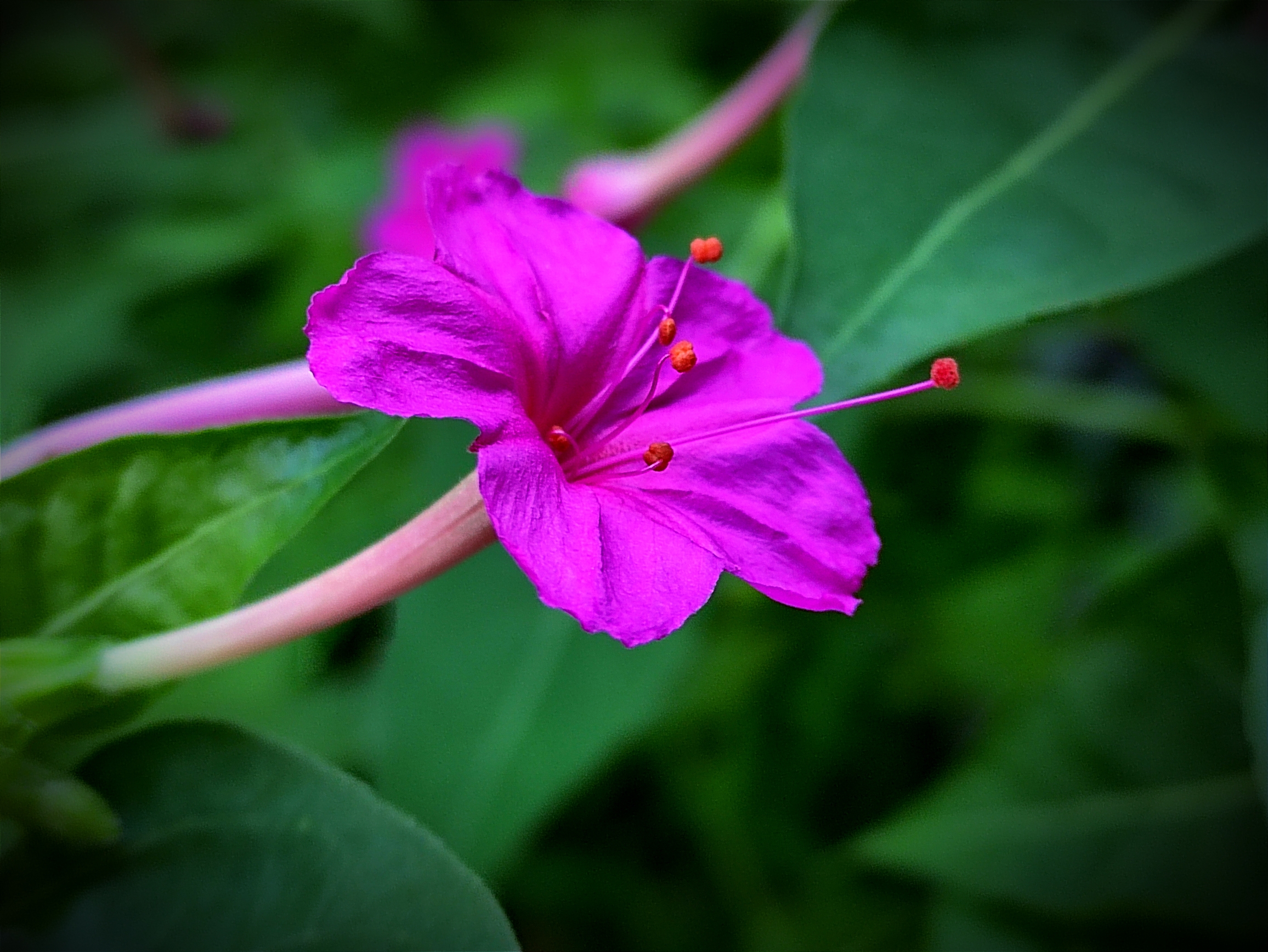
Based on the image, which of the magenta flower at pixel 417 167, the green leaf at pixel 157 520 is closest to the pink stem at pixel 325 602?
the green leaf at pixel 157 520

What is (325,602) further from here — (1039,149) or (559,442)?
(1039,149)

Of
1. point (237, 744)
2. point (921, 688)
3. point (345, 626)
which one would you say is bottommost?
point (921, 688)

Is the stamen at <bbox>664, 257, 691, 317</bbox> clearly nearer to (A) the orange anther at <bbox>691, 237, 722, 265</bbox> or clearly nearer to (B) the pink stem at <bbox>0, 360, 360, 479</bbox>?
(A) the orange anther at <bbox>691, 237, 722, 265</bbox>

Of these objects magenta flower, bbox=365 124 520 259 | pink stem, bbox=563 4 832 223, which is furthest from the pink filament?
magenta flower, bbox=365 124 520 259

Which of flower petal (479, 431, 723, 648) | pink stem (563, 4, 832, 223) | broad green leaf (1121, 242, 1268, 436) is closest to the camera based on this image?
flower petal (479, 431, 723, 648)

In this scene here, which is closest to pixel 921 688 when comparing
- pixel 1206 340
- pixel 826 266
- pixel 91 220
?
pixel 1206 340

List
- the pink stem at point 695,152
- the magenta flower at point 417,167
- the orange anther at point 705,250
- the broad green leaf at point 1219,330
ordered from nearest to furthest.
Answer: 1. the orange anther at point 705,250
2. the broad green leaf at point 1219,330
3. the pink stem at point 695,152
4. the magenta flower at point 417,167

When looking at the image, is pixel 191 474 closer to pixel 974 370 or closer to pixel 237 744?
pixel 237 744

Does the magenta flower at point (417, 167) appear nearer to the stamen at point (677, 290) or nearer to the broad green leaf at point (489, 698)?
the broad green leaf at point (489, 698)
